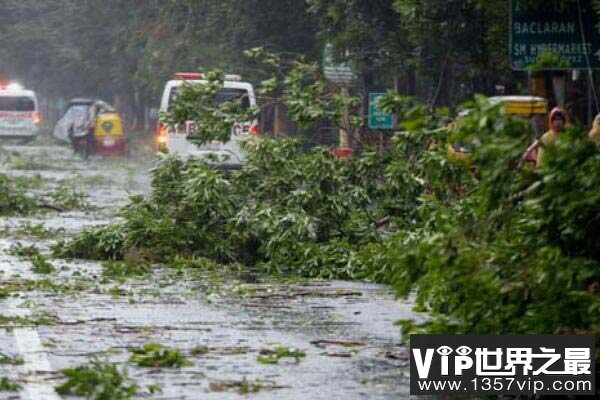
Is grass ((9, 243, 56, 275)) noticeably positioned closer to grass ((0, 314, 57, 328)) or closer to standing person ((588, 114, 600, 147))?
grass ((0, 314, 57, 328))

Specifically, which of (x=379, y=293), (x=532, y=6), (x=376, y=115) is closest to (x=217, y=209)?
(x=379, y=293)

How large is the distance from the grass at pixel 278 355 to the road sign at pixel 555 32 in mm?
11797

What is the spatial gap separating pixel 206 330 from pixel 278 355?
164 centimetres

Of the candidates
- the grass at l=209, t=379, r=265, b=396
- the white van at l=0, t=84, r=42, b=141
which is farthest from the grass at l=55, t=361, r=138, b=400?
the white van at l=0, t=84, r=42, b=141

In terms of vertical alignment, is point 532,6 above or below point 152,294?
above

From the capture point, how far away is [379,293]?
16.2 meters

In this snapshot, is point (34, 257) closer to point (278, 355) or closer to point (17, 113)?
point (278, 355)

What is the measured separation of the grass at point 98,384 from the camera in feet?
31.8

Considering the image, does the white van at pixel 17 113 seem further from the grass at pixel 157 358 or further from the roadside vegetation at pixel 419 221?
the grass at pixel 157 358

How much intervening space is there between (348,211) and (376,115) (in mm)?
12951

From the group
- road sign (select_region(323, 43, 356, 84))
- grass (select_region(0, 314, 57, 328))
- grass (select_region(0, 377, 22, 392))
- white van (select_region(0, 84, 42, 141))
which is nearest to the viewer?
grass (select_region(0, 377, 22, 392))

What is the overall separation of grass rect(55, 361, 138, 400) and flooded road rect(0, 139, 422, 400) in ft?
0.36

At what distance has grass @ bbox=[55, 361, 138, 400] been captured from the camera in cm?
968

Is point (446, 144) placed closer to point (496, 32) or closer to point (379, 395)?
point (379, 395)
